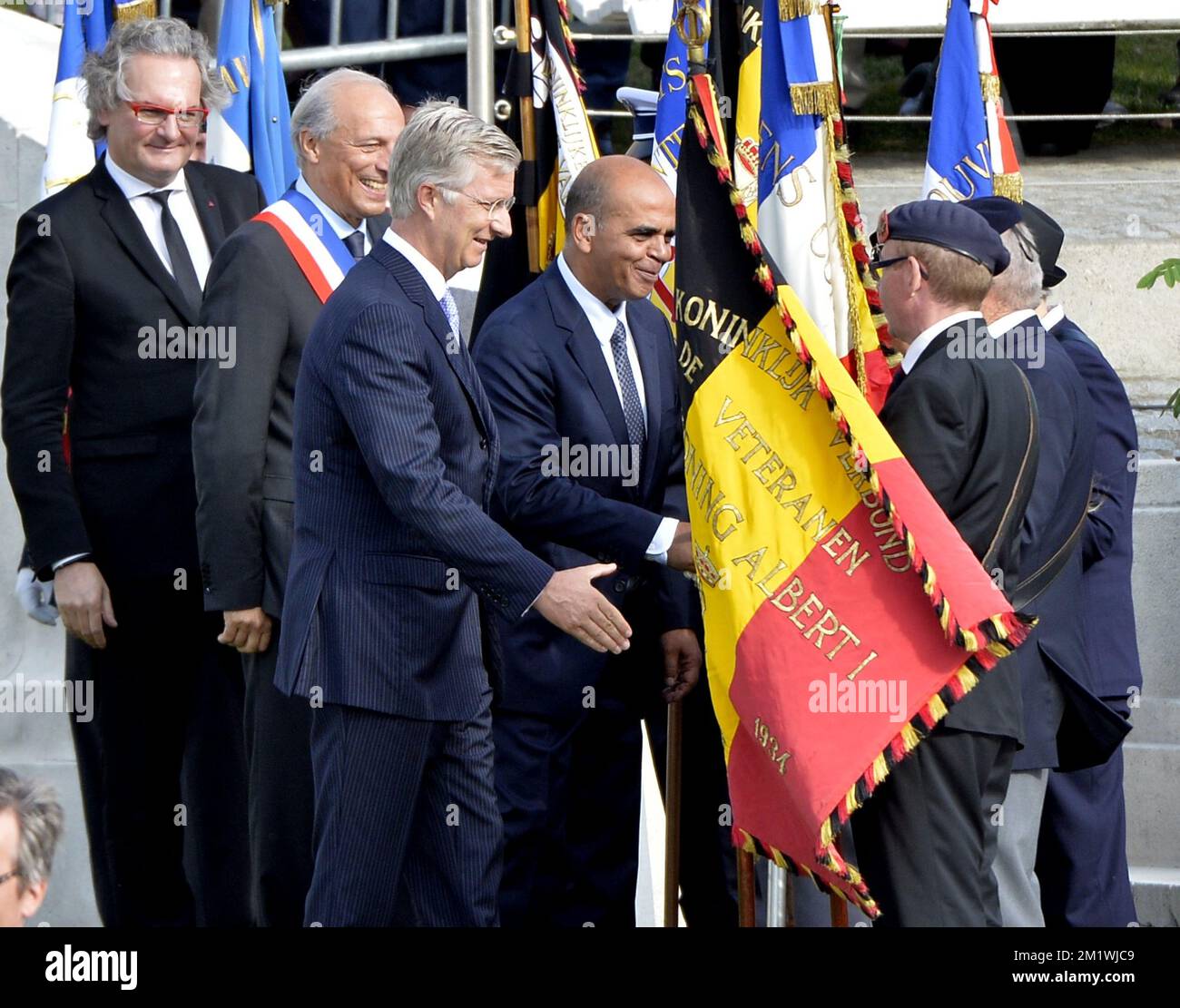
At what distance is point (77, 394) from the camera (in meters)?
4.76

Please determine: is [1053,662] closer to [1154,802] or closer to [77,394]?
[1154,802]

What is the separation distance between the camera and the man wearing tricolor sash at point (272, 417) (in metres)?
4.43

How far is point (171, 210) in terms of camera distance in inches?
194

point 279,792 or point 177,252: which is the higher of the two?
point 177,252

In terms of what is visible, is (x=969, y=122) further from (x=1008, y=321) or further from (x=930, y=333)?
(x=930, y=333)

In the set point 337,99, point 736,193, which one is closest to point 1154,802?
point 736,193

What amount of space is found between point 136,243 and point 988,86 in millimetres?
3141

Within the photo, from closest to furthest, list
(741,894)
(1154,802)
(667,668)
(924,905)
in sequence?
1. (924,905)
2. (741,894)
3. (667,668)
4. (1154,802)

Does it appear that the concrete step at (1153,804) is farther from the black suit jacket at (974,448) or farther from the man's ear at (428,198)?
the man's ear at (428,198)

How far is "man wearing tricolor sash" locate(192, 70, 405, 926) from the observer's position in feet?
14.5

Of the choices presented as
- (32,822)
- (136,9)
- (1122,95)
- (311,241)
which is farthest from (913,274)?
(1122,95)

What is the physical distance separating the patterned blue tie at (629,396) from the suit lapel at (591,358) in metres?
0.02

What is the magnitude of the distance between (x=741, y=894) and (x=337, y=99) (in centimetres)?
213

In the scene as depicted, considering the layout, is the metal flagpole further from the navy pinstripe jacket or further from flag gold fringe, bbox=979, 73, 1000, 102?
flag gold fringe, bbox=979, 73, 1000, 102
